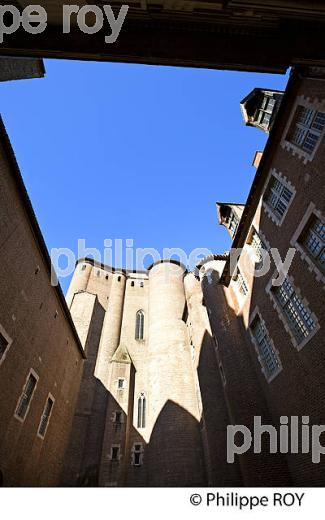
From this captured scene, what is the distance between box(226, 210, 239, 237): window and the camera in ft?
67.6

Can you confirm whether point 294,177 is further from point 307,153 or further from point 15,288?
point 15,288

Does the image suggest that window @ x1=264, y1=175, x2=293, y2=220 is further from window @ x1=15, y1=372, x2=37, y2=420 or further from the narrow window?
the narrow window

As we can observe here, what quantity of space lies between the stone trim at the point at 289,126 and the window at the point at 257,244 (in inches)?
181

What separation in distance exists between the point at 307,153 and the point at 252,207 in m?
5.01

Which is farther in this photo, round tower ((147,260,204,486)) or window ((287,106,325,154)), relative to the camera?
round tower ((147,260,204,486))

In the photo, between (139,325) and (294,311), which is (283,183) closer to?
(294,311)

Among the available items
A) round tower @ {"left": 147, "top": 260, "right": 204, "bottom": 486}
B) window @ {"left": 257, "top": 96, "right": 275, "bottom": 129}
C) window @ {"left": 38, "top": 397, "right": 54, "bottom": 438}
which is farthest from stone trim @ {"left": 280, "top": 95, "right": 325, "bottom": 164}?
round tower @ {"left": 147, "top": 260, "right": 204, "bottom": 486}

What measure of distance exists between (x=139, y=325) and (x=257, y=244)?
2323cm

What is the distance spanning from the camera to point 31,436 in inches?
548

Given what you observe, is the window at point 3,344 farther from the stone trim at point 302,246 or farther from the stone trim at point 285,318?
the stone trim at point 302,246

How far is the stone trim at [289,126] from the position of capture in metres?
10.5

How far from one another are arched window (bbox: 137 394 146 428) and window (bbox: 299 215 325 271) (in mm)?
22589

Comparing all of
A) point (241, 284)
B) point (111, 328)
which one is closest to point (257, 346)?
point (241, 284)

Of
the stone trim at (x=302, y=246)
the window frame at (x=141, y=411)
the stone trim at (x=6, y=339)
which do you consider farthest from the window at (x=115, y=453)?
the stone trim at (x=302, y=246)
